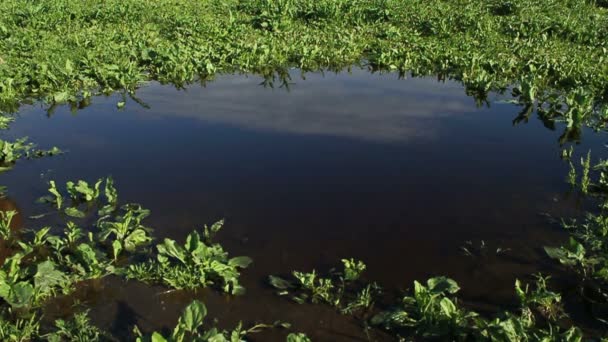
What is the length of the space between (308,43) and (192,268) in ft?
30.5

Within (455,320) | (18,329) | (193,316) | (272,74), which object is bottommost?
(18,329)

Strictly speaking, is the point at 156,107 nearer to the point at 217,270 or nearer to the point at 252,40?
the point at 252,40

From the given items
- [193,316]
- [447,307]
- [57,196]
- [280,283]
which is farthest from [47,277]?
[447,307]

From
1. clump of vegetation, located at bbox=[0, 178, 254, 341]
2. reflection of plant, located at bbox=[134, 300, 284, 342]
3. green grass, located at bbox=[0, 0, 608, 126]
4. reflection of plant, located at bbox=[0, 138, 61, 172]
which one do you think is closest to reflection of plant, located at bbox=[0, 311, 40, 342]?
clump of vegetation, located at bbox=[0, 178, 254, 341]

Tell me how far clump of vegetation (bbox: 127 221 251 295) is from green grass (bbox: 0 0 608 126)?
643 cm

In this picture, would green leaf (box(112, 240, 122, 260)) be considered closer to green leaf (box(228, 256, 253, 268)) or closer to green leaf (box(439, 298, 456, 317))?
green leaf (box(228, 256, 253, 268))

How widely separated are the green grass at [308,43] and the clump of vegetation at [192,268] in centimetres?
643

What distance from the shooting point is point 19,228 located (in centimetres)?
621

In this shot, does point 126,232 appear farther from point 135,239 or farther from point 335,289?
point 335,289

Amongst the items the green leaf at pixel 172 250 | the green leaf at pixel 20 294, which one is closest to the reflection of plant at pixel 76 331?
the green leaf at pixel 20 294

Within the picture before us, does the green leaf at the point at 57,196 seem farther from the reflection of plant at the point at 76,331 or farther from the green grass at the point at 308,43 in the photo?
the green grass at the point at 308,43

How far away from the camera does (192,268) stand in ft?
17.5

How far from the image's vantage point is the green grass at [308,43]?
1061 cm

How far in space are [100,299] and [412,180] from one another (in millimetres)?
4520
